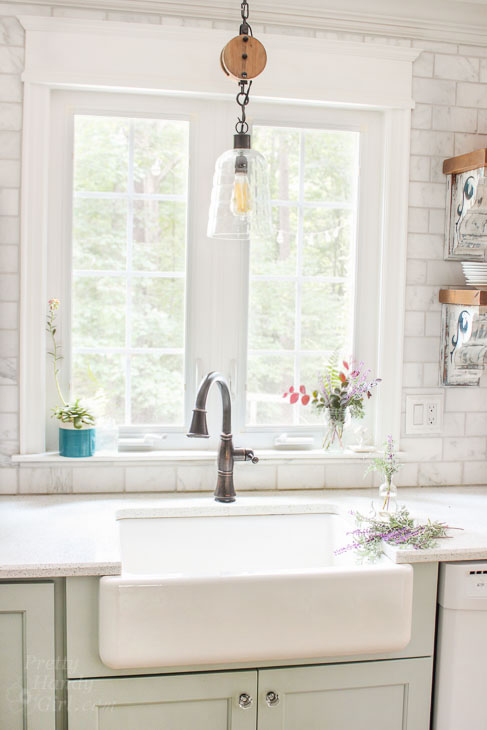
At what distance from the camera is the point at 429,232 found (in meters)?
2.50

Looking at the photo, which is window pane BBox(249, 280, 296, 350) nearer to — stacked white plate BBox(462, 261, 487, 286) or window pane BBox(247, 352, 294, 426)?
window pane BBox(247, 352, 294, 426)

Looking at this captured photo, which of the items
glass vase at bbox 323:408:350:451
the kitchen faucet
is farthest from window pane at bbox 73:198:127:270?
glass vase at bbox 323:408:350:451

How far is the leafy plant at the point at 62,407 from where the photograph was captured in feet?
7.55

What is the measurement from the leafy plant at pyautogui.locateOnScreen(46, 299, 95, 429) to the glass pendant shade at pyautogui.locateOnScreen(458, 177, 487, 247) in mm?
1411

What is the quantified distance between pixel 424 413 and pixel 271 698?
3.85ft

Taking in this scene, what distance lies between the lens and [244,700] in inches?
69.5

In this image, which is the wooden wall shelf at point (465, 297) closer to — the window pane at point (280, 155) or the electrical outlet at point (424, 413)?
the electrical outlet at point (424, 413)

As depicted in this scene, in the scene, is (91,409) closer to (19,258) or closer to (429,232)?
(19,258)

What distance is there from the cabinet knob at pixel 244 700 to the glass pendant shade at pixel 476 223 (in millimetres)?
1617

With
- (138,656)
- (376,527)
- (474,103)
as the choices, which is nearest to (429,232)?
(474,103)

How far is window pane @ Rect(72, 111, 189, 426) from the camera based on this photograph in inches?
93.4

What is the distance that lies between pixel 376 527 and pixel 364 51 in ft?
5.25

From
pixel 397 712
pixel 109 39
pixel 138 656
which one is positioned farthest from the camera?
pixel 109 39

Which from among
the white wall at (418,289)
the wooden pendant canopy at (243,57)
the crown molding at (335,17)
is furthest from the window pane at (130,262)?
the wooden pendant canopy at (243,57)
